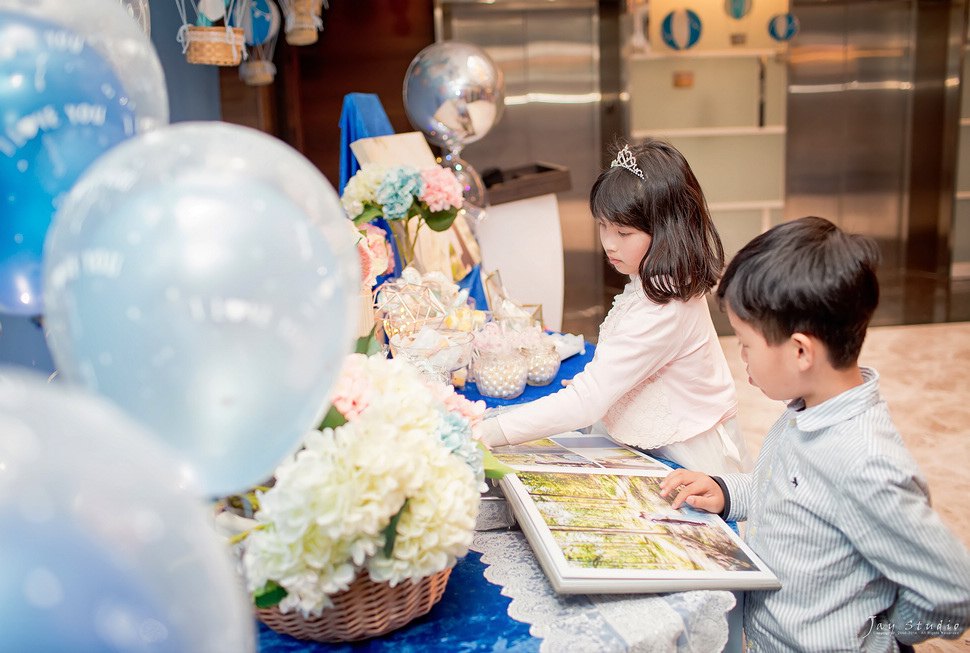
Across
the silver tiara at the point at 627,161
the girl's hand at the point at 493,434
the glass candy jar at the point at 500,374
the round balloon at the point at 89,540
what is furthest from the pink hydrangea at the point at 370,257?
the round balloon at the point at 89,540

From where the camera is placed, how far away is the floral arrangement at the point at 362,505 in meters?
0.71

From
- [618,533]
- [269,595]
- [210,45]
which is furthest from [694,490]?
[210,45]

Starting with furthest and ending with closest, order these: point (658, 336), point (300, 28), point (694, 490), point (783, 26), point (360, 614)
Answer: point (783, 26) < point (300, 28) < point (658, 336) < point (694, 490) < point (360, 614)

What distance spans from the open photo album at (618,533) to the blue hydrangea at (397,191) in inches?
35.7

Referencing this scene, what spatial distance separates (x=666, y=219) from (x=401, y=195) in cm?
74

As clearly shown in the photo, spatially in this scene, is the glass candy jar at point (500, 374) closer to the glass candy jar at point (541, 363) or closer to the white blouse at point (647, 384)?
the glass candy jar at point (541, 363)

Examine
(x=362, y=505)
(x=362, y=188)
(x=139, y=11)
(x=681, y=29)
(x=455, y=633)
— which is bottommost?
(x=455, y=633)

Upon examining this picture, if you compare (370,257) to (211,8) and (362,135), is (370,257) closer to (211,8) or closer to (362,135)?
(362,135)

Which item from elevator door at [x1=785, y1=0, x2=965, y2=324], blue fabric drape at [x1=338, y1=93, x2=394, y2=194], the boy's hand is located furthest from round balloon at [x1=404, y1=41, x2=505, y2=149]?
elevator door at [x1=785, y1=0, x2=965, y2=324]

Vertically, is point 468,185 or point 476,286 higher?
point 468,185

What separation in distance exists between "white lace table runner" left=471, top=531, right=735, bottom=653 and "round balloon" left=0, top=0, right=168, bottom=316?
645 millimetres

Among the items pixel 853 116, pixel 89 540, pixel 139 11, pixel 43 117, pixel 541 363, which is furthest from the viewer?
pixel 853 116

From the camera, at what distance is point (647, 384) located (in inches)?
62.3

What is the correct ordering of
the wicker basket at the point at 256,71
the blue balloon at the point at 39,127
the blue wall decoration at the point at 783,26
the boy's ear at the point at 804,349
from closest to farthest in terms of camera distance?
the blue balloon at the point at 39,127 < the boy's ear at the point at 804,349 < the wicker basket at the point at 256,71 < the blue wall decoration at the point at 783,26
